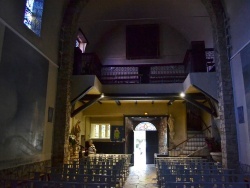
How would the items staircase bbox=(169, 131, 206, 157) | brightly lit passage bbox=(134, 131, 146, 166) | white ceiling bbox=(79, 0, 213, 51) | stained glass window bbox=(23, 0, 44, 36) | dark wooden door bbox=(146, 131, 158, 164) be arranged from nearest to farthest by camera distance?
stained glass window bbox=(23, 0, 44, 36) → white ceiling bbox=(79, 0, 213, 51) → staircase bbox=(169, 131, 206, 157) → dark wooden door bbox=(146, 131, 158, 164) → brightly lit passage bbox=(134, 131, 146, 166)

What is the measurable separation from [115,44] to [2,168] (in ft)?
34.2

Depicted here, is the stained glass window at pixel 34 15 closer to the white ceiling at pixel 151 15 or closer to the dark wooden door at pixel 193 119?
the white ceiling at pixel 151 15

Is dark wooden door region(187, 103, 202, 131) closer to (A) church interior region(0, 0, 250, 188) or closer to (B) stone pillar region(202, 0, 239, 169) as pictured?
(A) church interior region(0, 0, 250, 188)

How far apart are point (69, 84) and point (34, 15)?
2.57m

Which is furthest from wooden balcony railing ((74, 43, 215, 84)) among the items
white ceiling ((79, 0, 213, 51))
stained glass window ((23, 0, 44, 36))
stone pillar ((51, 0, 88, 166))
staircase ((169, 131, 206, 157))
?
staircase ((169, 131, 206, 157))

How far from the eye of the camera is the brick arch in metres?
6.95

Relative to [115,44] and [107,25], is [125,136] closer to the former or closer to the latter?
[115,44]

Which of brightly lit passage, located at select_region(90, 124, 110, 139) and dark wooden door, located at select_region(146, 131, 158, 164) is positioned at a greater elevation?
brightly lit passage, located at select_region(90, 124, 110, 139)

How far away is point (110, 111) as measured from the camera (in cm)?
1323

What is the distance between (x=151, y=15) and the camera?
42.1 ft

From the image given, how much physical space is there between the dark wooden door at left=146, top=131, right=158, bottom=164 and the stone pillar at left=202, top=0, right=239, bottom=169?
706 centimetres

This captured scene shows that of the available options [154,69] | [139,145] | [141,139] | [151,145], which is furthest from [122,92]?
[139,145]

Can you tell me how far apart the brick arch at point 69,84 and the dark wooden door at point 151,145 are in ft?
22.8

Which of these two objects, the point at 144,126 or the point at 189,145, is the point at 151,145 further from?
the point at 189,145
